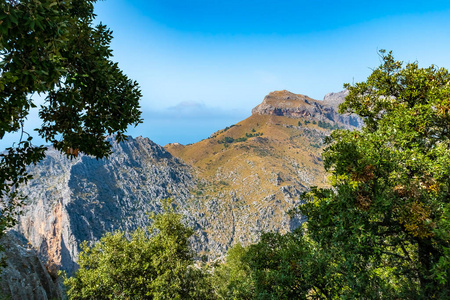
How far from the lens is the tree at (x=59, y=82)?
530cm

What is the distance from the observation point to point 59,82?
7223 mm

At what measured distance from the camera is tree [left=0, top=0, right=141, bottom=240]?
209 inches

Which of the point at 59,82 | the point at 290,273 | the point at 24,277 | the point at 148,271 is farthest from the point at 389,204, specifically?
the point at 24,277

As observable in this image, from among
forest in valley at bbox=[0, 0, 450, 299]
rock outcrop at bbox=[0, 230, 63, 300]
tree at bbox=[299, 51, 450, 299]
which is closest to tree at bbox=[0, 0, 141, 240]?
forest in valley at bbox=[0, 0, 450, 299]

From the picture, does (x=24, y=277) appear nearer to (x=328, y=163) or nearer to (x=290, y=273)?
(x=290, y=273)

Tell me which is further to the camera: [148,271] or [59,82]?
[148,271]

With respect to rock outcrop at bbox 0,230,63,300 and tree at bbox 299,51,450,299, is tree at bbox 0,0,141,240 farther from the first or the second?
tree at bbox 299,51,450,299

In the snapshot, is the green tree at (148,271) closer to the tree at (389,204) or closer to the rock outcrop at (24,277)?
the rock outcrop at (24,277)

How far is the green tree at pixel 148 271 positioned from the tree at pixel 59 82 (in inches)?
371

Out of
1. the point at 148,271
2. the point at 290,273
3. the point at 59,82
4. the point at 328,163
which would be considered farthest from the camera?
the point at 148,271


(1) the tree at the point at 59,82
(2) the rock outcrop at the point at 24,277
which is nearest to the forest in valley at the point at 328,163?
(1) the tree at the point at 59,82

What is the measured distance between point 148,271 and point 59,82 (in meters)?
17.3

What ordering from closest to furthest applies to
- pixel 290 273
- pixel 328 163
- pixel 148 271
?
pixel 290 273
pixel 328 163
pixel 148 271

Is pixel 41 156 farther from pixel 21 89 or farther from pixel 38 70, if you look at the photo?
pixel 38 70
